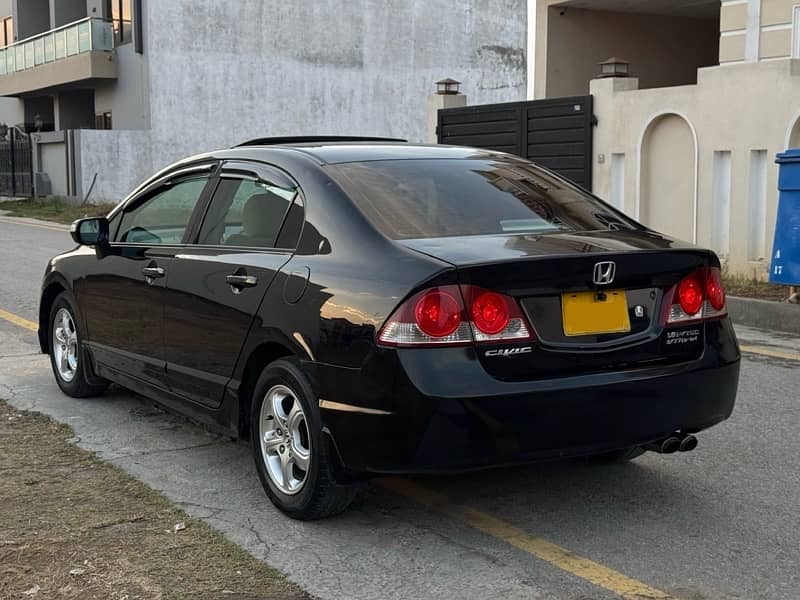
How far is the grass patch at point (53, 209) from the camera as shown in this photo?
2712cm

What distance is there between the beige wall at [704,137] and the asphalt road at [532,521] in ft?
19.7

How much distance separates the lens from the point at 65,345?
22.2 feet

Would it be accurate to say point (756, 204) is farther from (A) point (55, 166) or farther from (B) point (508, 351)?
(A) point (55, 166)

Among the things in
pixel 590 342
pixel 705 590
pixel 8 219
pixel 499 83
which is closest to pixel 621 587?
pixel 705 590

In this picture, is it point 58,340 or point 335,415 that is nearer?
point 335,415

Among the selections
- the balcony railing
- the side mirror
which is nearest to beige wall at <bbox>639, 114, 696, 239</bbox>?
the side mirror

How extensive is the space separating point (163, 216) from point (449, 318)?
101 inches

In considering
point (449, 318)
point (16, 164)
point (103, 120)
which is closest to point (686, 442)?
point (449, 318)

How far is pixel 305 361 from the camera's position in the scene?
4.27 metres

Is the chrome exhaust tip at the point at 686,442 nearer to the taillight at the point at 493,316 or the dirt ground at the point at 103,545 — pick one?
the taillight at the point at 493,316

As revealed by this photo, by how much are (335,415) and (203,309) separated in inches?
46.7

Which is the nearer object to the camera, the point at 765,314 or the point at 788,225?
the point at 788,225

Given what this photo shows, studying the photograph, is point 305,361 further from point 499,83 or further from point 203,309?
point 499,83

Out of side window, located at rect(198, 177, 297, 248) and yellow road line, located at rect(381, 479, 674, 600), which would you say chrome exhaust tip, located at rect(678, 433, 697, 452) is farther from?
side window, located at rect(198, 177, 297, 248)
